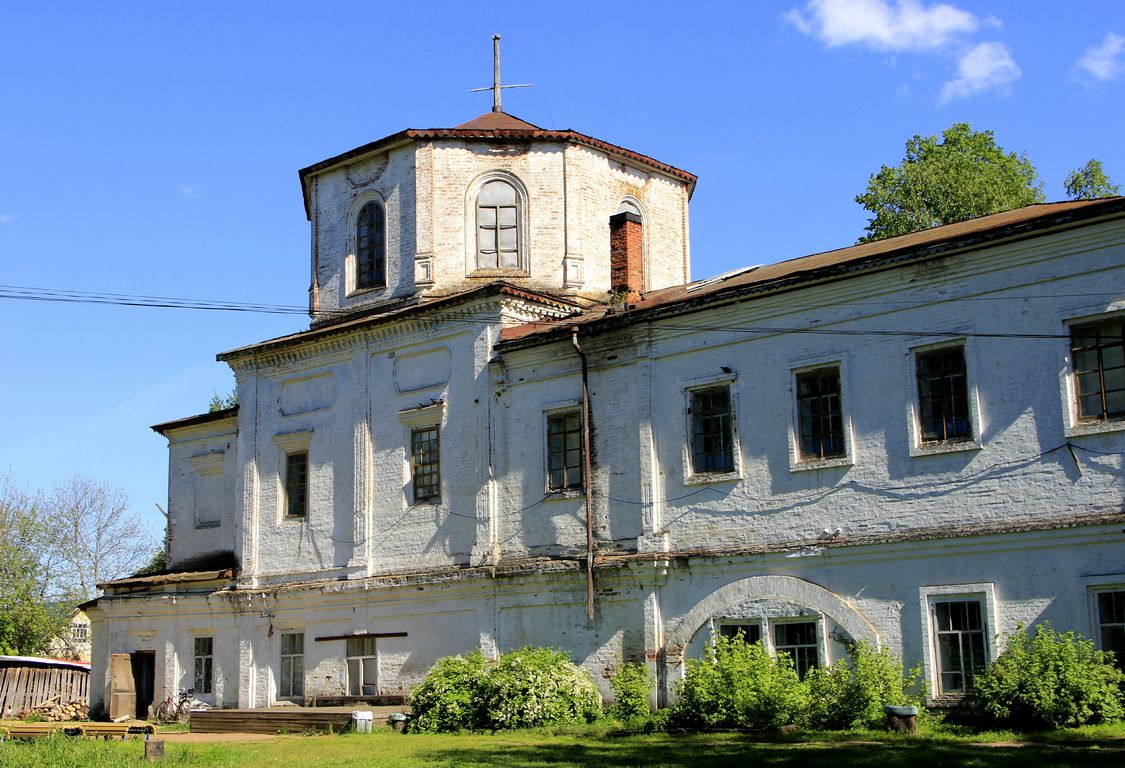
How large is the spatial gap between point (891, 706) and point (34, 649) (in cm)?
4381

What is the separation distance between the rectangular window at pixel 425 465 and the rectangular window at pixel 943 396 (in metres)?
9.84

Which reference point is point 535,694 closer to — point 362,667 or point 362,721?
point 362,721

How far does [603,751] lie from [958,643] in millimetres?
5159

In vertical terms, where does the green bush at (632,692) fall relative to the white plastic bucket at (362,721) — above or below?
above

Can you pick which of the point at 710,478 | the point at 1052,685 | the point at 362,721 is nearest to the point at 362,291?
the point at 362,721

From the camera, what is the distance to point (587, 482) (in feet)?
72.6

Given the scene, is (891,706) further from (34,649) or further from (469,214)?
(34,649)

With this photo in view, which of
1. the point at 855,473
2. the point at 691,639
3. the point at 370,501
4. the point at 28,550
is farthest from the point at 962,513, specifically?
the point at 28,550

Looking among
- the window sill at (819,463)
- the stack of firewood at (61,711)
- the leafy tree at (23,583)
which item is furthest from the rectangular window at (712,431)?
the leafy tree at (23,583)

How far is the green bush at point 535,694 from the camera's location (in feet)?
66.4

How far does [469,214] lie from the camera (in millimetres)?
27031

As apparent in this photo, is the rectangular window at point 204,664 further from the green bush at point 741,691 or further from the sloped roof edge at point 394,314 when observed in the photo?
the green bush at point 741,691

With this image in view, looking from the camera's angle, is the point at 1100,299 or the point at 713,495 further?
the point at 713,495

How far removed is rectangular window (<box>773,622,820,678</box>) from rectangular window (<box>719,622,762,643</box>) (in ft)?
1.06
